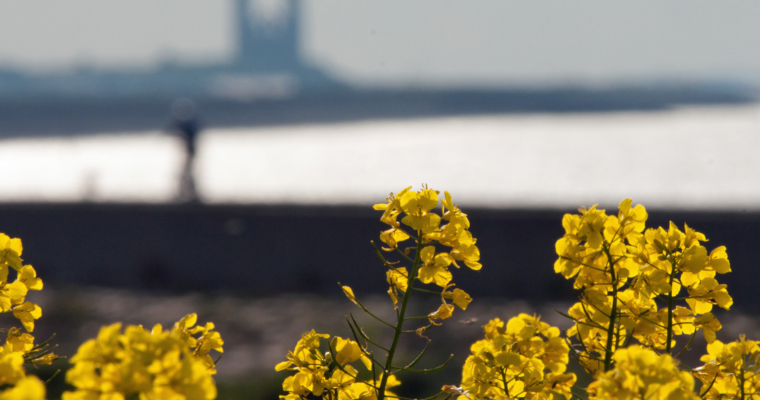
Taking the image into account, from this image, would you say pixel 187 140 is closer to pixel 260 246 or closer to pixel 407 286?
pixel 260 246

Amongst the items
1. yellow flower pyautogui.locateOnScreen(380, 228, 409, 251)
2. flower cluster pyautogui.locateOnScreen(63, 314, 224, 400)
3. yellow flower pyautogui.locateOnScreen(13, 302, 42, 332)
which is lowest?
yellow flower pyautogui.locateOnScreen(13, 302, 42, 332)

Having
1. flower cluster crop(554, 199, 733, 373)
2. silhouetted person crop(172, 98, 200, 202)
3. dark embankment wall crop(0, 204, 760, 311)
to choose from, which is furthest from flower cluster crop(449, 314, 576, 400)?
silhouetted person crop(172, 98, 200, 202)

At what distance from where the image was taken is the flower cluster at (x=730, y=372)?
4.16ft

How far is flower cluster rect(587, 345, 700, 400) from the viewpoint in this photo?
84 centimetres

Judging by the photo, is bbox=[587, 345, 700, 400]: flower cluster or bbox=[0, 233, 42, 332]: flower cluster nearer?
bbox=[587, 345, 700, 400]: flower cluster

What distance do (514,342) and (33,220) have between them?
7.65 metres

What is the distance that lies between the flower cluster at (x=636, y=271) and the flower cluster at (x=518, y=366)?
61 mm

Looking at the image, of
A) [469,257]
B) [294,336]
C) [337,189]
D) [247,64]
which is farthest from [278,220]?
[247,64]

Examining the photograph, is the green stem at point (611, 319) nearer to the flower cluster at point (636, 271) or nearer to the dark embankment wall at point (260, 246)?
the flower cluster at point (636, 271)

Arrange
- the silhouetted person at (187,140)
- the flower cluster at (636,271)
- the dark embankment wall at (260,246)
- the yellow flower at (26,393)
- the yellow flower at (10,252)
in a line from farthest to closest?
the silhouetted person at (187,140)
the dark embankment wall at (260,246)
the yellow flower at (10,252)
the flower cluster at (636,271)
the yellow flower at (26,393)

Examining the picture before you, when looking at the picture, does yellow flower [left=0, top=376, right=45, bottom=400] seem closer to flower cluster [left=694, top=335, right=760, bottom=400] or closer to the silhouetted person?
flower cluster [left=694, top=335, right=760, bottom=400]

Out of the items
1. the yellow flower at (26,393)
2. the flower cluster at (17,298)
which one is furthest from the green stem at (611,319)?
the flower cluster at (17,298)

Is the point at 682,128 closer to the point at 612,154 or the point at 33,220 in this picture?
the point at 612,154

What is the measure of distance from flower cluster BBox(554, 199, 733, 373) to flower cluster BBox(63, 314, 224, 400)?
75 cm
